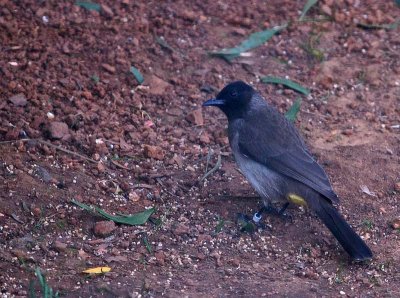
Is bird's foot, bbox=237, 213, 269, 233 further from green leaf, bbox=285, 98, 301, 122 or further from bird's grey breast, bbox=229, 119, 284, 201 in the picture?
green leaf, bbox=285, 98, 301, 122

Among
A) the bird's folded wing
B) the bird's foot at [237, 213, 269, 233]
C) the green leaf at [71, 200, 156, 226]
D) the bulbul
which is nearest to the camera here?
the green leaf at [71, 200, 156, 226]

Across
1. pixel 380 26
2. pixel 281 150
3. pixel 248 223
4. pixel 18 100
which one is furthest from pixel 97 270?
pixel 380 26

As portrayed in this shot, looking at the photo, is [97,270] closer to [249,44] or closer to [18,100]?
[18,100]

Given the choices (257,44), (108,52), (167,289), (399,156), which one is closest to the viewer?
(167,289)

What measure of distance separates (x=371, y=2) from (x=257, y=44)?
6.94ft

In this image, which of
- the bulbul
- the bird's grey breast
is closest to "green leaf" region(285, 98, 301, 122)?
the bulbul

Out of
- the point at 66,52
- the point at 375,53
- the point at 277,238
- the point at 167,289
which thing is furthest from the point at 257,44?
the point at 167,289

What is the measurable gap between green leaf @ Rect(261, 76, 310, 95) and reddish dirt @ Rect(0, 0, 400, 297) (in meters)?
0.10

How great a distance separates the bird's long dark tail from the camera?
299 inches

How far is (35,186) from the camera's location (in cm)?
798

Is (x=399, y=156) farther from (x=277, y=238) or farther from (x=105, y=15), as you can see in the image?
(x=105, y=15)

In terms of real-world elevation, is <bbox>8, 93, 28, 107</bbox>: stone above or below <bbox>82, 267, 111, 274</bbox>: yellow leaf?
above

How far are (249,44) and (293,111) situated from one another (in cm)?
134

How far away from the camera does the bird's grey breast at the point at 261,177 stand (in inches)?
329
